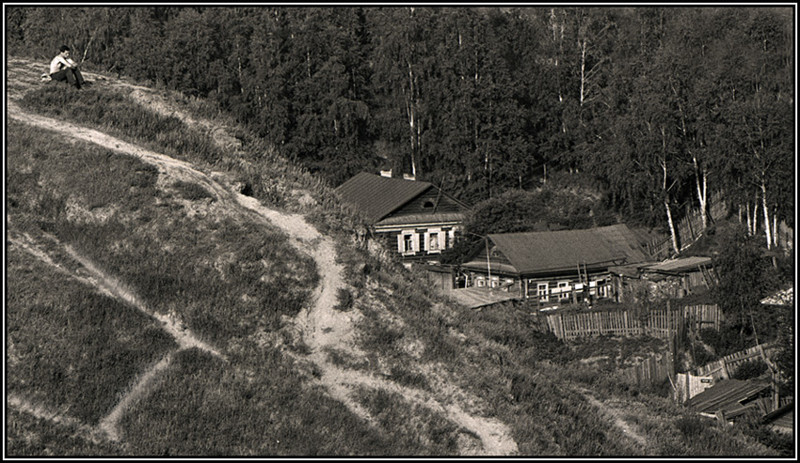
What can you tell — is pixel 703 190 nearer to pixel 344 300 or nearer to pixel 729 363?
pixel 729 363

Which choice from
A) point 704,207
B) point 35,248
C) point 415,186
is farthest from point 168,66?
point 35,248

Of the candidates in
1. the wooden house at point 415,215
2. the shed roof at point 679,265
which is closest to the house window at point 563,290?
the shed roof at point 679,265

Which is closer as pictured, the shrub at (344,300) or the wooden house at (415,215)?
the shrub at (344,300)

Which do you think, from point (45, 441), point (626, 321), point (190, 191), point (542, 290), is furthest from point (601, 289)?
point (45, 441)

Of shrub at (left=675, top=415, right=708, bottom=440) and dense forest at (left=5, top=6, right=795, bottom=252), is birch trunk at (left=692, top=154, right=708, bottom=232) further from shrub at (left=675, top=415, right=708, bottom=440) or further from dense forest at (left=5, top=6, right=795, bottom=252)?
shrub at (left=675, top=415, right=708, bottom=440)

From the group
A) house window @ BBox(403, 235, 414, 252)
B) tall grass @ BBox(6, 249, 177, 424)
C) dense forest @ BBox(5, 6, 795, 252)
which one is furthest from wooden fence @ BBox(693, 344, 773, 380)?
house window @ BBox(403, 235, 414, 252)

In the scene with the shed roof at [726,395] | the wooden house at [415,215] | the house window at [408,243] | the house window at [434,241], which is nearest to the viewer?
the shed roof at [726,395]

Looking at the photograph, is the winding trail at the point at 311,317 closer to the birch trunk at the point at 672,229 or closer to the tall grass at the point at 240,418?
the tall grass at the point at 240,418
